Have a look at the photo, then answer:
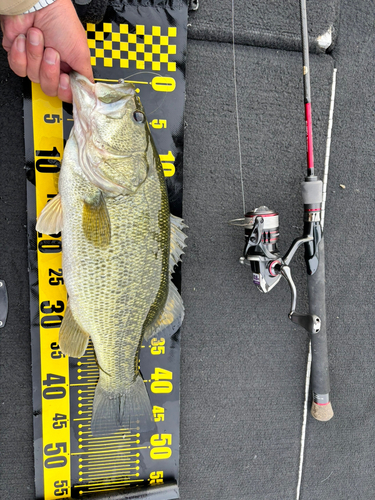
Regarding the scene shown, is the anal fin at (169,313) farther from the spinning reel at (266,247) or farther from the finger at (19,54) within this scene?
the finger at (19,54)

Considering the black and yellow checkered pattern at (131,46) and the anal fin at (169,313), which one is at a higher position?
the black and yellow checkered pattern at (131,46)

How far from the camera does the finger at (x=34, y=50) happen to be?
3.48 feet

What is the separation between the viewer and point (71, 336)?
48.4 inches

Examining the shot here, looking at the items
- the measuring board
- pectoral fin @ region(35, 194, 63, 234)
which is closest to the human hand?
the measuring board

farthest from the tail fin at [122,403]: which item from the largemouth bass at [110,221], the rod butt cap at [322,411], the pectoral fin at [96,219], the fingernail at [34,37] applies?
the fingernail at [34,37]

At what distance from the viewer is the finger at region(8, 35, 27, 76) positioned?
1.08m

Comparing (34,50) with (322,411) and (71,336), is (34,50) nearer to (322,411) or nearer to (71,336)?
(71,336)

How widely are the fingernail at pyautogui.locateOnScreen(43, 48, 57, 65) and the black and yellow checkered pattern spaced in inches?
12.7

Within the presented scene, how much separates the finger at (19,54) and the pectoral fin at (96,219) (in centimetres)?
51

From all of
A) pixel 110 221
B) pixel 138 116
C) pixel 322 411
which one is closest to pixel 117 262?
pixel 110 221

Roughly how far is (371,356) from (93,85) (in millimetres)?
1854

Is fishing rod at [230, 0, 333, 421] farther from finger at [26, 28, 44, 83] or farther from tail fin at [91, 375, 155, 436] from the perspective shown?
finger at [26, 28, 44, 83]

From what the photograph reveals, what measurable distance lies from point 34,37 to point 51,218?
564mm

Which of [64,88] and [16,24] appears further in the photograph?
[64,88]
